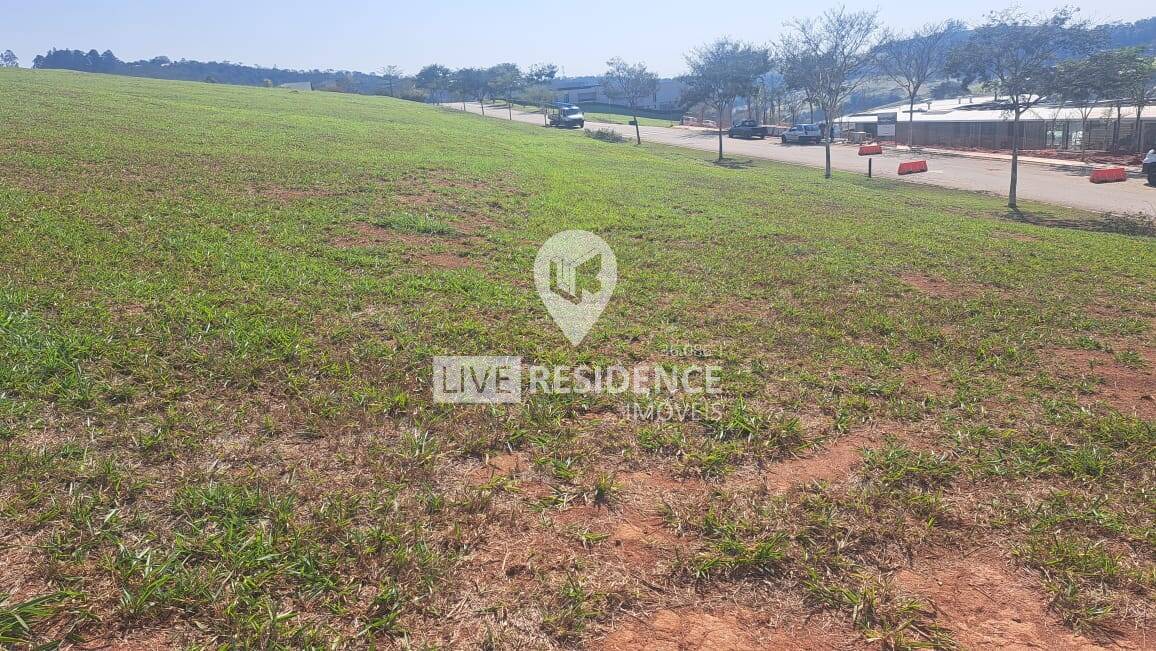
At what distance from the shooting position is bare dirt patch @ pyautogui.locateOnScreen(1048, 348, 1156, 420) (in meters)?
4.69

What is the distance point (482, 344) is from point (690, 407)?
A: 179cm

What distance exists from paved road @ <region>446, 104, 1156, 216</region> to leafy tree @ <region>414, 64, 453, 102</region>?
40129mm

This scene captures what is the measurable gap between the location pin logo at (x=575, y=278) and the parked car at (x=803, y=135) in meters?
33.4

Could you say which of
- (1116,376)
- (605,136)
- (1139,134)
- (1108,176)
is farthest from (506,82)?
(1116,376)

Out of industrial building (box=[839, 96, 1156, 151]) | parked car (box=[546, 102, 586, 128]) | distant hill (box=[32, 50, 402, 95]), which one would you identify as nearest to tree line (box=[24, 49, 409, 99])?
distant hill (box=[32, 50, 402, 95])

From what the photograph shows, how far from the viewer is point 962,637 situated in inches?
103

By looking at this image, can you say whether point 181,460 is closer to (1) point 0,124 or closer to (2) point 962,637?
(2) point 962,637

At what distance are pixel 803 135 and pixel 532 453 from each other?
3969cm

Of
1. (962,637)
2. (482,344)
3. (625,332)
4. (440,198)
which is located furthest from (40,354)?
(440,198)

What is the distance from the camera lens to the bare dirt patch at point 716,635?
2.56m

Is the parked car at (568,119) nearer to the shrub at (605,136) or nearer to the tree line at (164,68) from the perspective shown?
the shrub at (605,136)

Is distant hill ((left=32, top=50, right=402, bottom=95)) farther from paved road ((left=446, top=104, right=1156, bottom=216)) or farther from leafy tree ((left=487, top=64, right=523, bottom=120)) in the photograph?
paved road ((left=446, top=104, right=1156, bottom=216))

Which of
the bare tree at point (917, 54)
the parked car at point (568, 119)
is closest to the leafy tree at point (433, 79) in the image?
the parked car at point (568, 119)

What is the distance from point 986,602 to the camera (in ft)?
9.23
